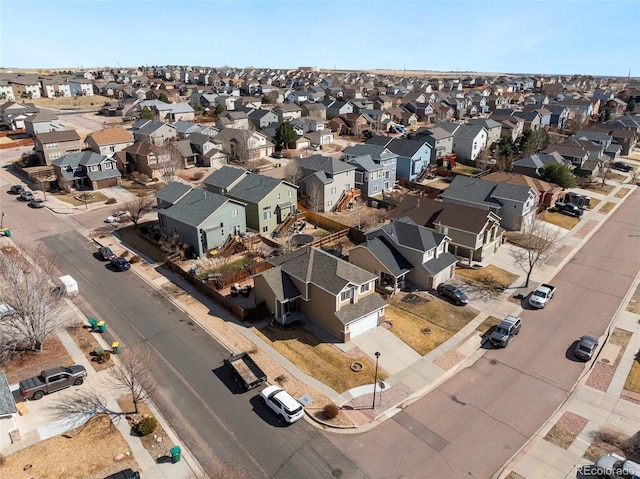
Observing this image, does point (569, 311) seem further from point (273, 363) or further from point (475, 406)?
point (273, 363)

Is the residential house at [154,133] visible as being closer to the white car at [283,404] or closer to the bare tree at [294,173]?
the bare tree at [294,173]

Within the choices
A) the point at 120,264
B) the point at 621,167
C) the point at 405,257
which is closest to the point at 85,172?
the point at 120,264

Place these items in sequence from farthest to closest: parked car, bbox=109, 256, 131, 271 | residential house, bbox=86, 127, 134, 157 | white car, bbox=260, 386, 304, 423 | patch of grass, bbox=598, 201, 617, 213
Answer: residential house, bbox=86, 127, 134, 157 → patch of grass, bbox=598, 201, 617, 213 → parked car, bbox=109, 256, 131, 271 → white car, bbox=260, 386, 304, 423

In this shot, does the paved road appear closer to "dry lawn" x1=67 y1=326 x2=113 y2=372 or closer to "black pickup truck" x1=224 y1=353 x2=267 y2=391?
"black pickup truck" x1=224 y1=353 x2=267 y2=391

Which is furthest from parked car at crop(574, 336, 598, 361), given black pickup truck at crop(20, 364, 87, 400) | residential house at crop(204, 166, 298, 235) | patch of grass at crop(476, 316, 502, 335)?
black pickup truck at crop(20, 364, 87, 400)

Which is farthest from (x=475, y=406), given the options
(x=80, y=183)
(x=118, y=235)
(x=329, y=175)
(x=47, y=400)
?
(x=80, y=183)

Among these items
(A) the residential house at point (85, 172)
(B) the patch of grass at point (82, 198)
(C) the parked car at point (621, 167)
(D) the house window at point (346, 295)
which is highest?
(A) the residential house at point (85, 172)

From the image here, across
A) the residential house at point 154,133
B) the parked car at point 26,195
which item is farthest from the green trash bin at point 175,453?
the residential house at point 154,133
